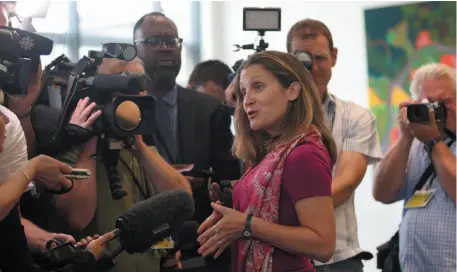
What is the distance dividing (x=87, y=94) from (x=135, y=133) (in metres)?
0.18

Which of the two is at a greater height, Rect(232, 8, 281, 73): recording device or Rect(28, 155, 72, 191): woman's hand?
Rect(232, 8, 281, 73): recording device

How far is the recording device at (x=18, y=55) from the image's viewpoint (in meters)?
1.79

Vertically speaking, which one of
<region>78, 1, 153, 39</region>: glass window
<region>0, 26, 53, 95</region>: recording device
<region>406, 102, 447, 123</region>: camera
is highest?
<region>78, 1, 153, 39</region>: glass window

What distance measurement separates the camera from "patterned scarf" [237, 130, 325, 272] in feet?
5.81

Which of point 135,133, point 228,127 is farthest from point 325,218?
point 228,127

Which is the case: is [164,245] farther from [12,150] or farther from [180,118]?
[180,118]

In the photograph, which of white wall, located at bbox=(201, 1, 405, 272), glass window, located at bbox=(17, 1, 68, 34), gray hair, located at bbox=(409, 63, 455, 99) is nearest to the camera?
glass window, located at bbox=(17, 1, 68, 34)

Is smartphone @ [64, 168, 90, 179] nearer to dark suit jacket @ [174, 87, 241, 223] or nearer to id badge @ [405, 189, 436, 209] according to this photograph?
dark suit jacket @ [174, 87, 241, 223]

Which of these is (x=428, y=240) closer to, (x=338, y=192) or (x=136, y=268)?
(x=338, y=192)

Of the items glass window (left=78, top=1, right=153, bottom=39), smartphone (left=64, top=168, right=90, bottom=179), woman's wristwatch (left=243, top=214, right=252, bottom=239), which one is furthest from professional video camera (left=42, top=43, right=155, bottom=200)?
glass window (left=78, top=1, right=153, bottom=39)

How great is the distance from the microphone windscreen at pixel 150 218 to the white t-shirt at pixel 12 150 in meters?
0.47

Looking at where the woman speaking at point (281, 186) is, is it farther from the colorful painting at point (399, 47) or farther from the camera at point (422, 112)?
the colorful painting at point (399, 47)

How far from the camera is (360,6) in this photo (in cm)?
504

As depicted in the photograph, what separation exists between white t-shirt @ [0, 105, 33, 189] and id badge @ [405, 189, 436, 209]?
5.10 ft
